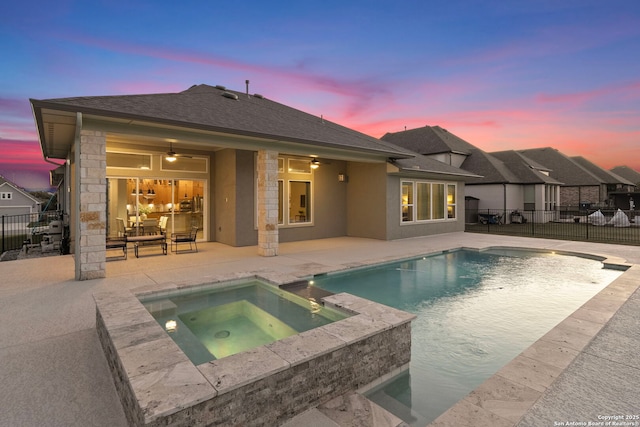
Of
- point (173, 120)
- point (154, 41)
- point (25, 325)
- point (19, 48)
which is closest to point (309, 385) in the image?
point (25, 325)

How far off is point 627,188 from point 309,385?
154ft

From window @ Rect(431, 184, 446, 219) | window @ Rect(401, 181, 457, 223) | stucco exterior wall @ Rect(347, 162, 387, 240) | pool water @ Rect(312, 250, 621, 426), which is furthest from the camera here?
window @ Rect(431, 184, 446, 219)

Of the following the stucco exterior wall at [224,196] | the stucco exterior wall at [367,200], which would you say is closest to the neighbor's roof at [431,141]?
the stucco exterior wall at [367,200]

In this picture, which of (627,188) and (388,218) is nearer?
(388,218)

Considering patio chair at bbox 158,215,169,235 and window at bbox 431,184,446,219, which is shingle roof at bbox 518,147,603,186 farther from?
patio chair at bbox 158,215,169,235

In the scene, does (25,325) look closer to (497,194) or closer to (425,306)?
(425,306)

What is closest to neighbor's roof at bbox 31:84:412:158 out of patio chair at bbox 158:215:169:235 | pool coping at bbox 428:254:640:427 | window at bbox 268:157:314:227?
window at bbox 268:157:314:227

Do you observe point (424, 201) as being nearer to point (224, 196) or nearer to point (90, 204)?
point (224, 196)

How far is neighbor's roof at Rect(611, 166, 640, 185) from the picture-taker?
1992 inches

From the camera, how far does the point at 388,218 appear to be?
13117 millimetres

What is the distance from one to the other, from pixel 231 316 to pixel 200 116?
5.42 metres

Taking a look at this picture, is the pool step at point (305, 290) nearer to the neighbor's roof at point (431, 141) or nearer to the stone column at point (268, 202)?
the stone column at point (268, 202)

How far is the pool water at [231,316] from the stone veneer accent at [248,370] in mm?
642

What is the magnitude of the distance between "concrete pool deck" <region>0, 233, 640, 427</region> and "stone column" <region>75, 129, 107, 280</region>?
16.3 inches
